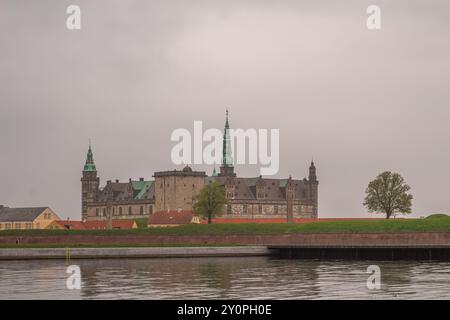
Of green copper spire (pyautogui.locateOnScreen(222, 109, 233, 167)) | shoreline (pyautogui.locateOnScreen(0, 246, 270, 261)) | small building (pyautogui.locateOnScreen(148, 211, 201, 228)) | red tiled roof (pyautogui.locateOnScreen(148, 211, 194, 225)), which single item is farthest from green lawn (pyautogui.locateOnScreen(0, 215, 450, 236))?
green copper spire (pyautogui.locateOnScreen(222, 109, 233, 167))

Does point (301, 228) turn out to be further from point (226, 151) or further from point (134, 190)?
point (134, 190)

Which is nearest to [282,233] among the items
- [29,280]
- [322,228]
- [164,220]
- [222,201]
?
[322,228]

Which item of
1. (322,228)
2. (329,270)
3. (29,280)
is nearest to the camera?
(29,280)

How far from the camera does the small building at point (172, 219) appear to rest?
140 metres

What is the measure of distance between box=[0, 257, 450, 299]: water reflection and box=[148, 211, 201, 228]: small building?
69.6 m

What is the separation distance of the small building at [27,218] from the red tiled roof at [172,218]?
723 inches

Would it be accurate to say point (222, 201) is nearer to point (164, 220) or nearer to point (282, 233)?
point (164, 220)

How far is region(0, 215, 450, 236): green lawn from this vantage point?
97.0 meters

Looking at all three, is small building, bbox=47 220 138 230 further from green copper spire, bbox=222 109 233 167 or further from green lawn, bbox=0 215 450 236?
green copper spire, bbox=222 109 233 167

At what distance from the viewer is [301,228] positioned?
340ft

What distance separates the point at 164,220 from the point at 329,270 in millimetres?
80292

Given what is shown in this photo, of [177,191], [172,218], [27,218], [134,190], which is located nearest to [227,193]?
[177,191]

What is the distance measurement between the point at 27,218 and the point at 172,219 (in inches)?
1103

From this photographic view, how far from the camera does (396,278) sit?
5488 centimetres
